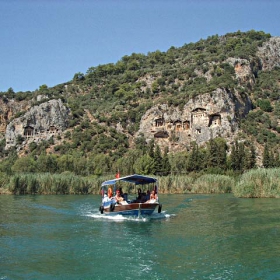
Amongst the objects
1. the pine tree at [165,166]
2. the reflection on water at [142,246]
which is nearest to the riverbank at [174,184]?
the reflection on water at [142,246]

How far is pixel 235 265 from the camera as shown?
614 inches

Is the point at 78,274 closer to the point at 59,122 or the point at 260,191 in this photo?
the point at 260,191

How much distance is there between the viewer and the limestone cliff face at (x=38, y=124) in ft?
378

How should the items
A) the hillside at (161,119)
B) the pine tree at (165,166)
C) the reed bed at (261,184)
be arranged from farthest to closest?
the hillside at (161,119) → the pine tree at (165,166) → the reed bed at (261,184)

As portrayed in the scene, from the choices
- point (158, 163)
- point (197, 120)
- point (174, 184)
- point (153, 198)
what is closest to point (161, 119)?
point (197, 120)

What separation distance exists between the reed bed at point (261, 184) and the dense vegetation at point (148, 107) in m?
27.6

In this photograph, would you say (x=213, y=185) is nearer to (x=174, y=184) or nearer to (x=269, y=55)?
(x=174, y=184)

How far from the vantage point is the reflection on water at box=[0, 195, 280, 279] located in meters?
14.9

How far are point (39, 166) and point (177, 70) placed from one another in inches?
2965

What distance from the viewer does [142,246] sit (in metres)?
19.3

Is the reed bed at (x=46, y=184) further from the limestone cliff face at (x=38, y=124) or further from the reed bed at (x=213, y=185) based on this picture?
the limestone cliff face at (x=38, y=124)

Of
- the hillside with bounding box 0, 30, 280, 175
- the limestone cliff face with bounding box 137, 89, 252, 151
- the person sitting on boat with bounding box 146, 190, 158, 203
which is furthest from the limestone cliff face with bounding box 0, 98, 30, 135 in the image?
the person sitting on boat with bounding box 146, 190, 158, 203

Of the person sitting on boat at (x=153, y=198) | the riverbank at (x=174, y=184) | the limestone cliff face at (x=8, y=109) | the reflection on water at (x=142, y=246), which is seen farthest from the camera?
the limestone cliff face at (x=8, y=109)

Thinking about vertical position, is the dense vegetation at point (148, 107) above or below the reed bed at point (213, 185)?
above
